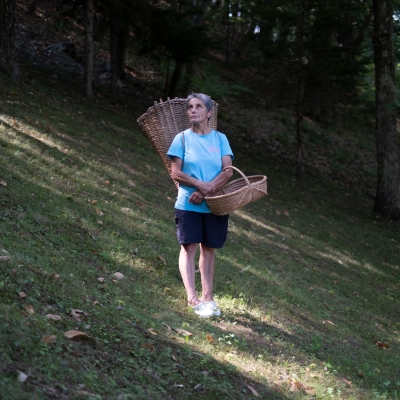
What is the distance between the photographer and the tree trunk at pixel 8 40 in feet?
47.4

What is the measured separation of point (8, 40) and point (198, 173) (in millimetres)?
10396

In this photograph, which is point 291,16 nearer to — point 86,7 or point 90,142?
point 86,7

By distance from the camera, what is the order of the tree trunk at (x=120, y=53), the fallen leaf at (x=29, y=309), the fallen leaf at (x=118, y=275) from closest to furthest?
the fallen leaf at (x=29, y=309), the fallen leaf at (x=118, y=275), the tree trunk at (x=120, y=53)

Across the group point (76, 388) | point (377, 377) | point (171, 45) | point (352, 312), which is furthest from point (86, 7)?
point (76, 388)

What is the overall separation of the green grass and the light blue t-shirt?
1.06m

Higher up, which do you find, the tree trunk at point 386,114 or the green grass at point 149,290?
the tree trunk at point 386,114

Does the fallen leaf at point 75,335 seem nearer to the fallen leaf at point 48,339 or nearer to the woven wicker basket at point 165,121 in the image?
the fallen leaf at point 48,339

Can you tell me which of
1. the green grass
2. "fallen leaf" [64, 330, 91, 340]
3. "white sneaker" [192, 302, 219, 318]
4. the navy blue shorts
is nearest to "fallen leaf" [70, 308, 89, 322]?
the green grass

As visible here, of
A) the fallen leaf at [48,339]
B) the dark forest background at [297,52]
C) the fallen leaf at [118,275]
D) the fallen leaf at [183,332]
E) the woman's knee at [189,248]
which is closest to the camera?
the fallen leaf at [48,339]

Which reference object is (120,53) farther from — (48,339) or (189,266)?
(48,339)

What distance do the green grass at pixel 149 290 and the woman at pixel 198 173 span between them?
811 millimetres

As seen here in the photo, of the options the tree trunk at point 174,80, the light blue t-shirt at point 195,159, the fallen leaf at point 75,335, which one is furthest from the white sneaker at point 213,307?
the tree trunk at point 174,80

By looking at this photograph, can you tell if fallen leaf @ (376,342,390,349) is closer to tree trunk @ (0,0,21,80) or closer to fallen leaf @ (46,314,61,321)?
fallen leaf @ (46,314,61,321)

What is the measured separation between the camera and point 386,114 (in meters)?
16.6
